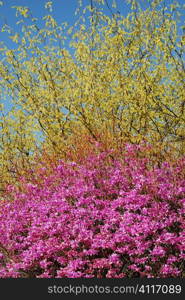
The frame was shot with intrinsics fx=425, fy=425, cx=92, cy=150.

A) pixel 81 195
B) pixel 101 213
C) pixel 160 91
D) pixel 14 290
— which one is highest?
pixel 160 91

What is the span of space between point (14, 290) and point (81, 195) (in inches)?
111

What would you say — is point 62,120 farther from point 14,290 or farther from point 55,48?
point 14,290

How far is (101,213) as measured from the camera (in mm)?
7410

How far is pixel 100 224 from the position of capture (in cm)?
745

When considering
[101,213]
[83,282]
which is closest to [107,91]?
[101,213]

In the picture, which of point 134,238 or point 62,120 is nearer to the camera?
point 134,238

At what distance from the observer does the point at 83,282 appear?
5.77 m

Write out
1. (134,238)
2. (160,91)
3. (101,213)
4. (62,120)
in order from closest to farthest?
1. (134,238)
2. (101,213)
3. (160,91)
4. (62,120)

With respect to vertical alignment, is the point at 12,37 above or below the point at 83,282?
above

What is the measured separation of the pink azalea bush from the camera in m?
6.27

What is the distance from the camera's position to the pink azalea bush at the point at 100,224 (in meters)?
6.27

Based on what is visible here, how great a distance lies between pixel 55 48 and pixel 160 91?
4.28 meters

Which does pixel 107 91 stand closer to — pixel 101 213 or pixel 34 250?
pixel 101 213

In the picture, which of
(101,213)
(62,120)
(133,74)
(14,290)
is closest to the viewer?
(14,290)
